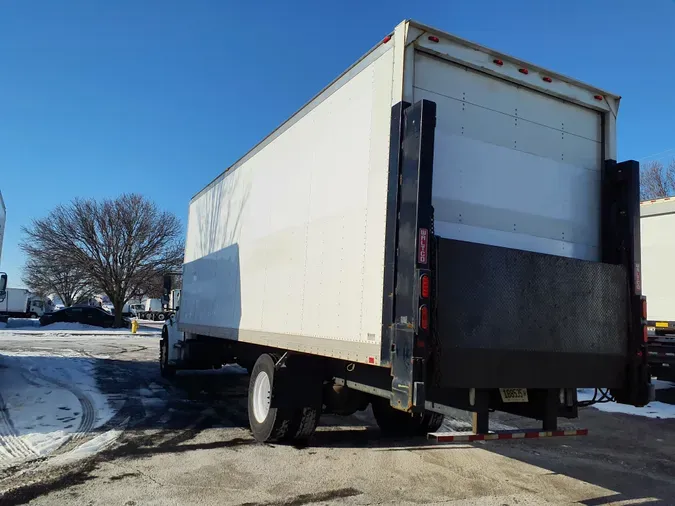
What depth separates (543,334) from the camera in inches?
181

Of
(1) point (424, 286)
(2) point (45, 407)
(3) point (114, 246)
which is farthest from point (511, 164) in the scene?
(3) point (114, 246)

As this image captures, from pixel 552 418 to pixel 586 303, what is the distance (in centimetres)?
113

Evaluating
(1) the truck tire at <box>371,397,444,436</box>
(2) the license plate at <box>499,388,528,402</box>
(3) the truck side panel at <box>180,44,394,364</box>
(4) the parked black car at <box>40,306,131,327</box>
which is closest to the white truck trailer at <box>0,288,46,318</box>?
(4) the parked black car at <box>40,306,131,327</box>

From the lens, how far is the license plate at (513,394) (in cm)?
453

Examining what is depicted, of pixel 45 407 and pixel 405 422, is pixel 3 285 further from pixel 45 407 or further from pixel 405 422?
pixel 405 422

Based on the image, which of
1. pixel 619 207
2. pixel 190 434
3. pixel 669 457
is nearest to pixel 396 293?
pixel 619 207

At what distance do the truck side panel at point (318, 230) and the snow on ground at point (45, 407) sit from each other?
237 cm

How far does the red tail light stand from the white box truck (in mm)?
29

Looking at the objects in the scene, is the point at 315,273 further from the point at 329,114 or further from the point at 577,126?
the point at 577,126

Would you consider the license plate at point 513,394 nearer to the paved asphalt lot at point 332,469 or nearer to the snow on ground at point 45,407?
the paved asphalt lot at point 332,469

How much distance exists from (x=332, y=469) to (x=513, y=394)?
2145 mm

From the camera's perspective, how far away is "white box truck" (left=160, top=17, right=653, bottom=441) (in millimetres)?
4172

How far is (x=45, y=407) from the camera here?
26.2ft

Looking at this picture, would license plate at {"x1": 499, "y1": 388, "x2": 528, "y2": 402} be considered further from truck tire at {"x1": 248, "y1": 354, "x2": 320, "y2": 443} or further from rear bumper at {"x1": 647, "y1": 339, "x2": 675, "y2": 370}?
rear bumper at {"x1": 647, "y1": 339, "x2": 675, "y2": 370}
